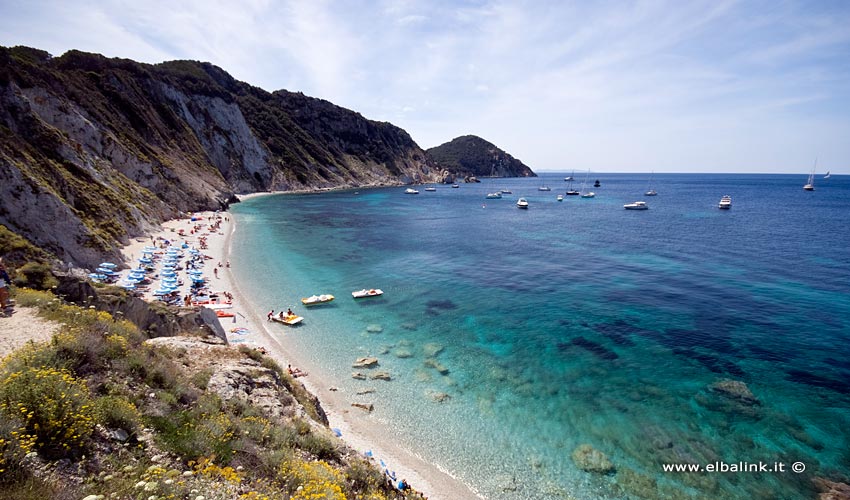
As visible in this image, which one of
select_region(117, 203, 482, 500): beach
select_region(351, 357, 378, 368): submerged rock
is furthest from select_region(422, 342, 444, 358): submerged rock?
select_region(117, 203, 482, 500): beach

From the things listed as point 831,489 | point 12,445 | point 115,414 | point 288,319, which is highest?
point 12,445

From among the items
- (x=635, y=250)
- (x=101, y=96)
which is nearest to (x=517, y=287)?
(x=635, y=250)

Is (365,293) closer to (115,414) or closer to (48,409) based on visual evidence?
(115,414)

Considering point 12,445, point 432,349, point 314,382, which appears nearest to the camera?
point 12,445

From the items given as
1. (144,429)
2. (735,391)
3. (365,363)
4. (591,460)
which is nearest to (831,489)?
(735,391)

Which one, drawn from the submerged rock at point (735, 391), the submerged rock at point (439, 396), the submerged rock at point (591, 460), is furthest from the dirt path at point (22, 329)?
the submerged rock at point (735, 391)

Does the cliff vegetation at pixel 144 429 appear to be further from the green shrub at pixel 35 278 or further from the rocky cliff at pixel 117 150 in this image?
the rocky cliff at pixel 117 150
